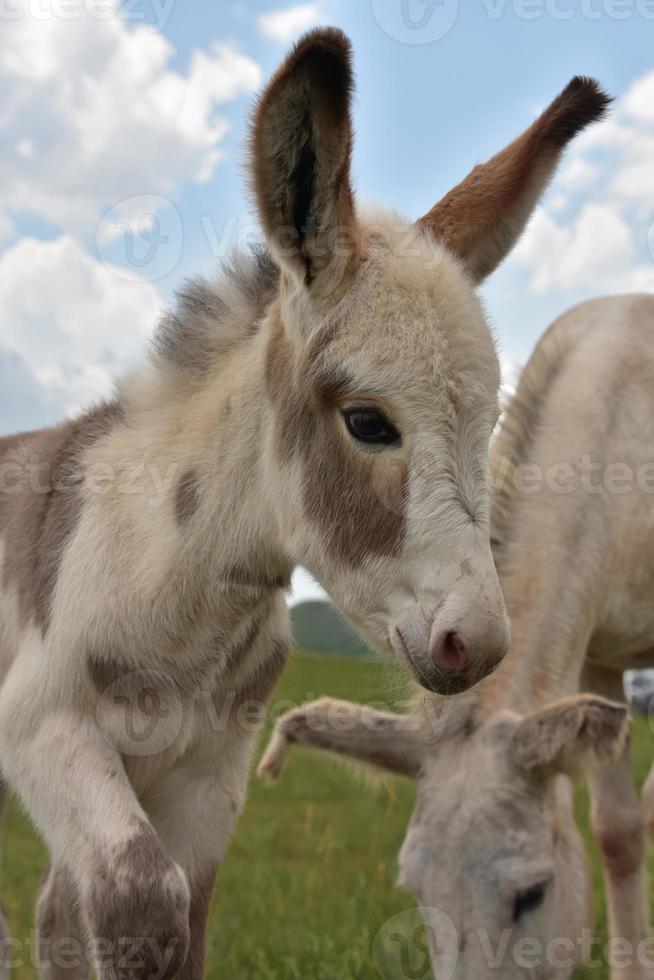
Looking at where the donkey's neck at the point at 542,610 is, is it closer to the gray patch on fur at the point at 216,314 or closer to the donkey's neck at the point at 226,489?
the donkey's neck at the point at 226,489

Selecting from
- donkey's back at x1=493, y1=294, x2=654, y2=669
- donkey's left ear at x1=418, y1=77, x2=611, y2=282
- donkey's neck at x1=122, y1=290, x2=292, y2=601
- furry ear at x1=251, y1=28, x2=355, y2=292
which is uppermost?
furry ear at x1=251, y1=28, x2=355, y2=292

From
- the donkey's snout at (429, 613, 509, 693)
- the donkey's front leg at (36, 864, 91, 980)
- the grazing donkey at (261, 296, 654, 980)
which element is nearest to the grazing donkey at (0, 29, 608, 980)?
the donkey's snout at (429, 613, 509, 693)

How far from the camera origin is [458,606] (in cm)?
260

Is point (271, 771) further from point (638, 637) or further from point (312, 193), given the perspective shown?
point (312, 193)

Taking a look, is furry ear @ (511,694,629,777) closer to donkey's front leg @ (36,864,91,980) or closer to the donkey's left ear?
the donkey's left ear

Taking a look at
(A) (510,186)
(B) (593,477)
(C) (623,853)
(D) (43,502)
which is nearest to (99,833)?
(D) (43,502)

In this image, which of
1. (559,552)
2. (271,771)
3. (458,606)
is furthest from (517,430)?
(458,606)

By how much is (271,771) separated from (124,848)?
5.82ft

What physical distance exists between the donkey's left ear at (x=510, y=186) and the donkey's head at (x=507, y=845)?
5.60 ft

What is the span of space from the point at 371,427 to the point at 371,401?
0.07m

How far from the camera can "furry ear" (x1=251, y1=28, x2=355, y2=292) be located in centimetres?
274

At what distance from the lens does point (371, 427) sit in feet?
9.37

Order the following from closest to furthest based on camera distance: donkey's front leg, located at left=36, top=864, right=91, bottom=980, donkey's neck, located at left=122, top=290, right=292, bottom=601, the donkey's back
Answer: donkey's neck, located at left=122, top=290, right=292, bottom=601
donkey's front leg, located at left=36, top=864, right=91, bottom=980
the donkey's back

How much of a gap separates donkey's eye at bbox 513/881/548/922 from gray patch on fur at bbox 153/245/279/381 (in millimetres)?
2243
